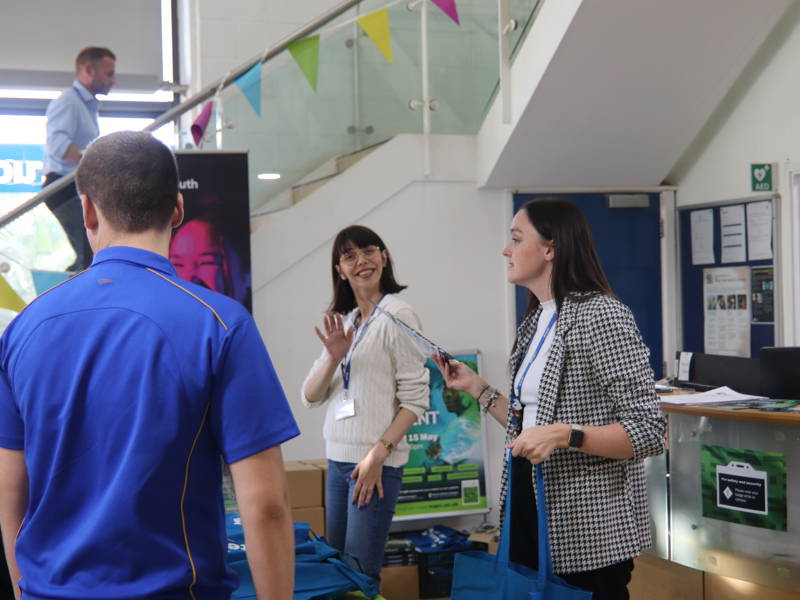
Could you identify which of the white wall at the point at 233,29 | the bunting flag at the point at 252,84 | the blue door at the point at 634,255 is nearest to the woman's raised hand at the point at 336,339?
the bunting flag at the point at 252,84

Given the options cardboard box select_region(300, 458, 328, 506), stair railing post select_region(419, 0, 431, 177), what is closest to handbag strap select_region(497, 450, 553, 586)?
cardboard box select_region(300, 458, 328, 506)

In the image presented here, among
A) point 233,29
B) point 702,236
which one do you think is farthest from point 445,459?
point 233,29

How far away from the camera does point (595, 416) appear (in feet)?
6.74

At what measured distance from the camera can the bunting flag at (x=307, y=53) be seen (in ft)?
15.7

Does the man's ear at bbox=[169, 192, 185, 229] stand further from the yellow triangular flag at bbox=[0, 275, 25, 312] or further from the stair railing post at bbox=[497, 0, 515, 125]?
the stair railing post at bbox=[497, 0, 515, 125]

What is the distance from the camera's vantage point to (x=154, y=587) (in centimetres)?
122

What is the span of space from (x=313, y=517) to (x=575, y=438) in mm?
2890

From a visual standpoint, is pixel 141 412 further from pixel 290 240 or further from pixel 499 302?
pixel 499 302

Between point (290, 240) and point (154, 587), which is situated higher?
point (290, 240)

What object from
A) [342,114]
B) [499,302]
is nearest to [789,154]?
[499,302]

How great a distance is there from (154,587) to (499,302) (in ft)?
14.4

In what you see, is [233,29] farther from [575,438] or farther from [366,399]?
[575,438]

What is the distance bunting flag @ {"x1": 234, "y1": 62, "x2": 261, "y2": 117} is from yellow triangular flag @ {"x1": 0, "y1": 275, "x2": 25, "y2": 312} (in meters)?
1.60

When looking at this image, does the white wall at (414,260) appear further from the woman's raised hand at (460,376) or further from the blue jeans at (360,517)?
the woman's raised hand at (460,376)
